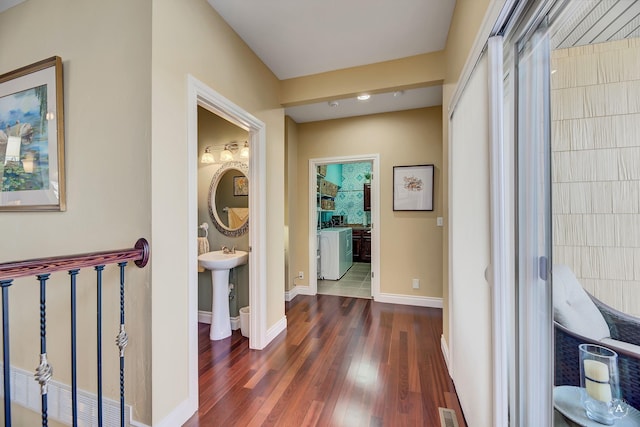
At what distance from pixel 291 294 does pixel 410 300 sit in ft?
5.53

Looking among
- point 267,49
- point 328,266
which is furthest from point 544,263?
point 328,266

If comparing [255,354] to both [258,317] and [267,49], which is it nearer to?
Answer: [258,317]

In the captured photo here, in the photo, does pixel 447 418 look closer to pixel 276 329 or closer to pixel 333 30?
pixel 276 329

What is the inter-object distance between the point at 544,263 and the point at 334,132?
130 inches

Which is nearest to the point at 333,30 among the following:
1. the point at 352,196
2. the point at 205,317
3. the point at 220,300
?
the point at 220,300

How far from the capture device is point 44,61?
1635mm

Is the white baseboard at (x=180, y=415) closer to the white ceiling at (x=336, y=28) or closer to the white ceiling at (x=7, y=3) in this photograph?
the white ceiling at (x=336, y=28)

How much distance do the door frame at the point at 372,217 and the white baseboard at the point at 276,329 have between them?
1184mm

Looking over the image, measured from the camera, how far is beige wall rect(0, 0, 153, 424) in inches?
54.7

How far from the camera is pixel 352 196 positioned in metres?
7.01

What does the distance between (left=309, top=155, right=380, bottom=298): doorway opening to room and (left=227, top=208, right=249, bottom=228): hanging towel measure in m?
1.25

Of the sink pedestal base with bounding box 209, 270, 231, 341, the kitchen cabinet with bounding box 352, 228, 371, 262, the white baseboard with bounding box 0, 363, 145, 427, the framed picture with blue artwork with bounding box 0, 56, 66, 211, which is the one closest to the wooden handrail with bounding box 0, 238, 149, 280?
the framed picture with blue artwork with bounding box 0, 56, 66, 211

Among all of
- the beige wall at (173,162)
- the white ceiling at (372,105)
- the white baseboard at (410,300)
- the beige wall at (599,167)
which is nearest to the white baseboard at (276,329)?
the beige wall at (173,162)

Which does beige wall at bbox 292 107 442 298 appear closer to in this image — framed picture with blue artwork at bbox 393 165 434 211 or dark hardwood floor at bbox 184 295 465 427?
framed picture with blue artwork at bbox 393 165 434 211
